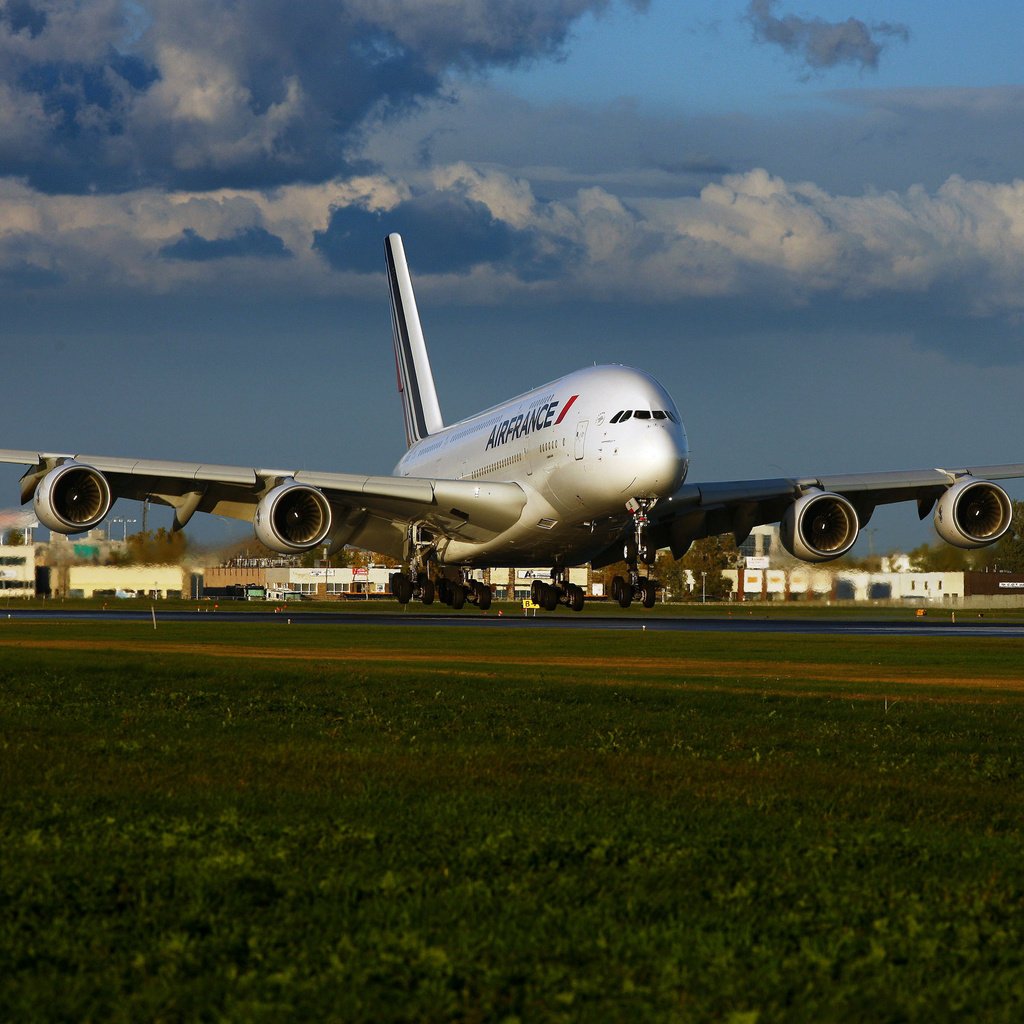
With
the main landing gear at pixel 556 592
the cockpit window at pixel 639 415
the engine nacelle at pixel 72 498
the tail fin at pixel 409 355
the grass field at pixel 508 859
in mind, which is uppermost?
the tail fin at pixel 409 355

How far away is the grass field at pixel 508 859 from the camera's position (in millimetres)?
6102

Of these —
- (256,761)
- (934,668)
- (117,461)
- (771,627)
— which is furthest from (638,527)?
(256,761)

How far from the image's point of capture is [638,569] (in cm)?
5106

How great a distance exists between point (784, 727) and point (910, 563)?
68664 millimetres

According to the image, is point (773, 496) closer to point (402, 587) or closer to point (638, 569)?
point (638, 569)

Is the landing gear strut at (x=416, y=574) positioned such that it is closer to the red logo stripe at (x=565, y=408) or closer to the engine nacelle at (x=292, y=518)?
the engine nacelle at (x=292, y=518)

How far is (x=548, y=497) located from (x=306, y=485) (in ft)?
26.4

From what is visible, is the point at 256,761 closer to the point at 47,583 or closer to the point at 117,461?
the point at 117,461

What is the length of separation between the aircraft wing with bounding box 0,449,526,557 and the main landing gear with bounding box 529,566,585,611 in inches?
235

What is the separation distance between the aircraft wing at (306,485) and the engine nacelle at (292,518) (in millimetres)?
1551

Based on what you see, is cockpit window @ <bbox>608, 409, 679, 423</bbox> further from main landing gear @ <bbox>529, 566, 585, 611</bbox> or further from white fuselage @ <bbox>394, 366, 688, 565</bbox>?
main landing gear @ <bbox>529, 566, 585, 611</bbox>

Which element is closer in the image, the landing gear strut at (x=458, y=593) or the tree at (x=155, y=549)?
the landing gear strut at (x=458, y=593)

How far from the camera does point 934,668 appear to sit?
27.2 metres

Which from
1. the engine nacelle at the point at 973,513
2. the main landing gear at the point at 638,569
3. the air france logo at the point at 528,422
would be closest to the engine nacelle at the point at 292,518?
the air france logo at the point at 528,422
